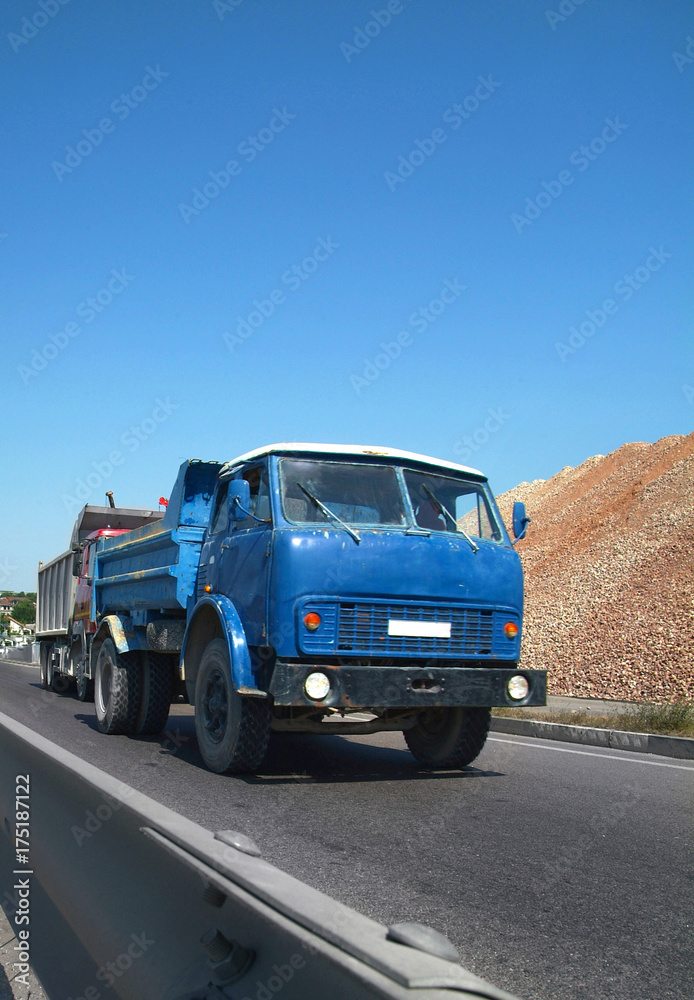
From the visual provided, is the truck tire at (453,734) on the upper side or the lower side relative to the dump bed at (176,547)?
lower

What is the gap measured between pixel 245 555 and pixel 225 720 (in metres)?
1.28

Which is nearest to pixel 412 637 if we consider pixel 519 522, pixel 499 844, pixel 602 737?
pixel 499 844

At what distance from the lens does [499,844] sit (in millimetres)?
4961

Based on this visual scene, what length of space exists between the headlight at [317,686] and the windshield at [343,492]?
47.0 inches

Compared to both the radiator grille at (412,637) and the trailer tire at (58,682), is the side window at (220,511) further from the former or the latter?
the trailer tire at (58,682)

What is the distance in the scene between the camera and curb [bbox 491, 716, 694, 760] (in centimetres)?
995

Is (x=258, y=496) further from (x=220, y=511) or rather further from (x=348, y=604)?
(x=348, y=604)

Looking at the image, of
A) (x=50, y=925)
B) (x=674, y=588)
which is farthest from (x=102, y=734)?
(x=674, y=588)

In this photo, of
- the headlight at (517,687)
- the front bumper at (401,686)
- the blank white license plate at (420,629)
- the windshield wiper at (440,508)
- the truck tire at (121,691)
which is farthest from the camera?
the truck tire at (121,691)

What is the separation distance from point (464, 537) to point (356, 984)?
5513 mm

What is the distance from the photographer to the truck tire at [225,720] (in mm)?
6547

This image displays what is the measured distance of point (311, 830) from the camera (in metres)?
5.24

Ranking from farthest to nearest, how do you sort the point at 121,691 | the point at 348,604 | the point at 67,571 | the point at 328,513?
the point at 67,571, the point at 121,691, the point at 328,513, the point at 348,604

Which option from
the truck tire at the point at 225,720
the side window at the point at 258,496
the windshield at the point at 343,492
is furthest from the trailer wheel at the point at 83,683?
the windshield at the point at 343,492
